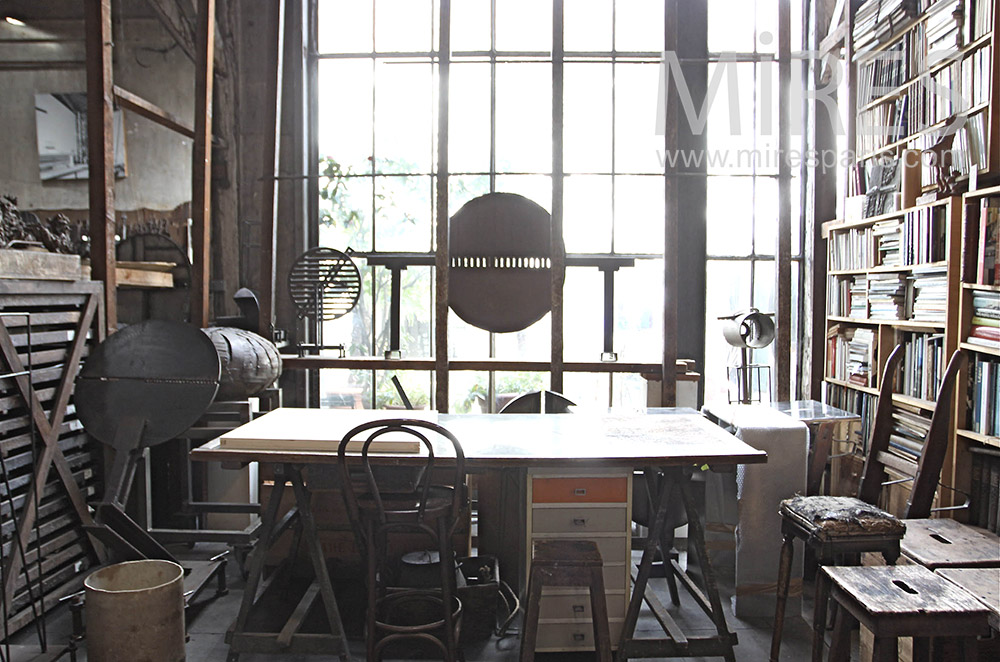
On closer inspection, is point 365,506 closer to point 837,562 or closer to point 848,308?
point 837,562

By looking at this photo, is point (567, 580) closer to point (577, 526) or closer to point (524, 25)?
point (577, 526)

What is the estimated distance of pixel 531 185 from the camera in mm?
4324

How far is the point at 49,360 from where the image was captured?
296 cm

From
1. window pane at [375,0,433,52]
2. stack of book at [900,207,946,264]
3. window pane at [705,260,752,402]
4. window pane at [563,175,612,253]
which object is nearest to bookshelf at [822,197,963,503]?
stack of book at [900,207,946,264]

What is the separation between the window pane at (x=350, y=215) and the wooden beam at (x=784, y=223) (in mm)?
2430

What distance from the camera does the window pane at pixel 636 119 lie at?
14.1 feet

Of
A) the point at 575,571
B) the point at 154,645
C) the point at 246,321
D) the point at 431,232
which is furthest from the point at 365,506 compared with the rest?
the point at 431,232

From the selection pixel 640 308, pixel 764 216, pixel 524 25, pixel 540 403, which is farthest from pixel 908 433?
pixel 524 25

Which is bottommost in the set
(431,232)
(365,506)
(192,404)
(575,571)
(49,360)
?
(575,571)

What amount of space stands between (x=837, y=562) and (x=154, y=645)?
2.27 metres

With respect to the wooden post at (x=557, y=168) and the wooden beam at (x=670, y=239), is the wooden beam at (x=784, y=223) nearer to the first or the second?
the wooden beam at (x=670, y=239)

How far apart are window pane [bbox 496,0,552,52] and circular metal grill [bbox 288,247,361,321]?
5.65ft

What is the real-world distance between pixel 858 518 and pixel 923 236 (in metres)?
1.87

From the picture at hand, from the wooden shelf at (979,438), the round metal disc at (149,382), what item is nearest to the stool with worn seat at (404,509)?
the round metal disc at (149,382)
